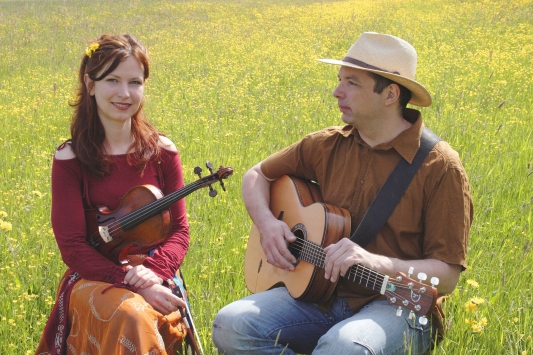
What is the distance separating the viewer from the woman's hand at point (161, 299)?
8.54 feet

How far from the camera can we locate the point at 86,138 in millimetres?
2930

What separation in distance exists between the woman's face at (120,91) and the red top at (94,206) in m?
0.22

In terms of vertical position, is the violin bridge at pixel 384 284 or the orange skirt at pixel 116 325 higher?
the violin bridge at pixel 384 284

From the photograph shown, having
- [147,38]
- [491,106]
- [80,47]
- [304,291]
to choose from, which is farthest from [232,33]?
[304,291]

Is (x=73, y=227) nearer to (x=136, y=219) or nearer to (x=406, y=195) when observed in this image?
(x=136, y=219)

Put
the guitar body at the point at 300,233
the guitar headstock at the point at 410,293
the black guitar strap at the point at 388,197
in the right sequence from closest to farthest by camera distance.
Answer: the guitar headstock at the point at 410,293 < the black guitar strap at the point at 388,197 < the guitar body at the point at 300,233

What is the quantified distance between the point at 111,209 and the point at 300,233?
0.90m

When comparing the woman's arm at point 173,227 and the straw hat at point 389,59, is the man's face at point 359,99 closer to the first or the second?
the straw hat at point 389,59

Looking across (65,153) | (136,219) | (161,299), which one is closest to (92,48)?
(65,153)

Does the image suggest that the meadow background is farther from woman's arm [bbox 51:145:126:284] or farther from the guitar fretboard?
woman's arm [bbox 51:145:126:284]

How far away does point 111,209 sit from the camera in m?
2.90

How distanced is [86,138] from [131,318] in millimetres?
954

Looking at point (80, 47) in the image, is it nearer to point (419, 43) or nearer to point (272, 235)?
point (419, 43)

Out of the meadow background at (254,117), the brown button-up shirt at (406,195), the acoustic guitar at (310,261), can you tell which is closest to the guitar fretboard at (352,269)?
the acoustic guitar at (310,261)
